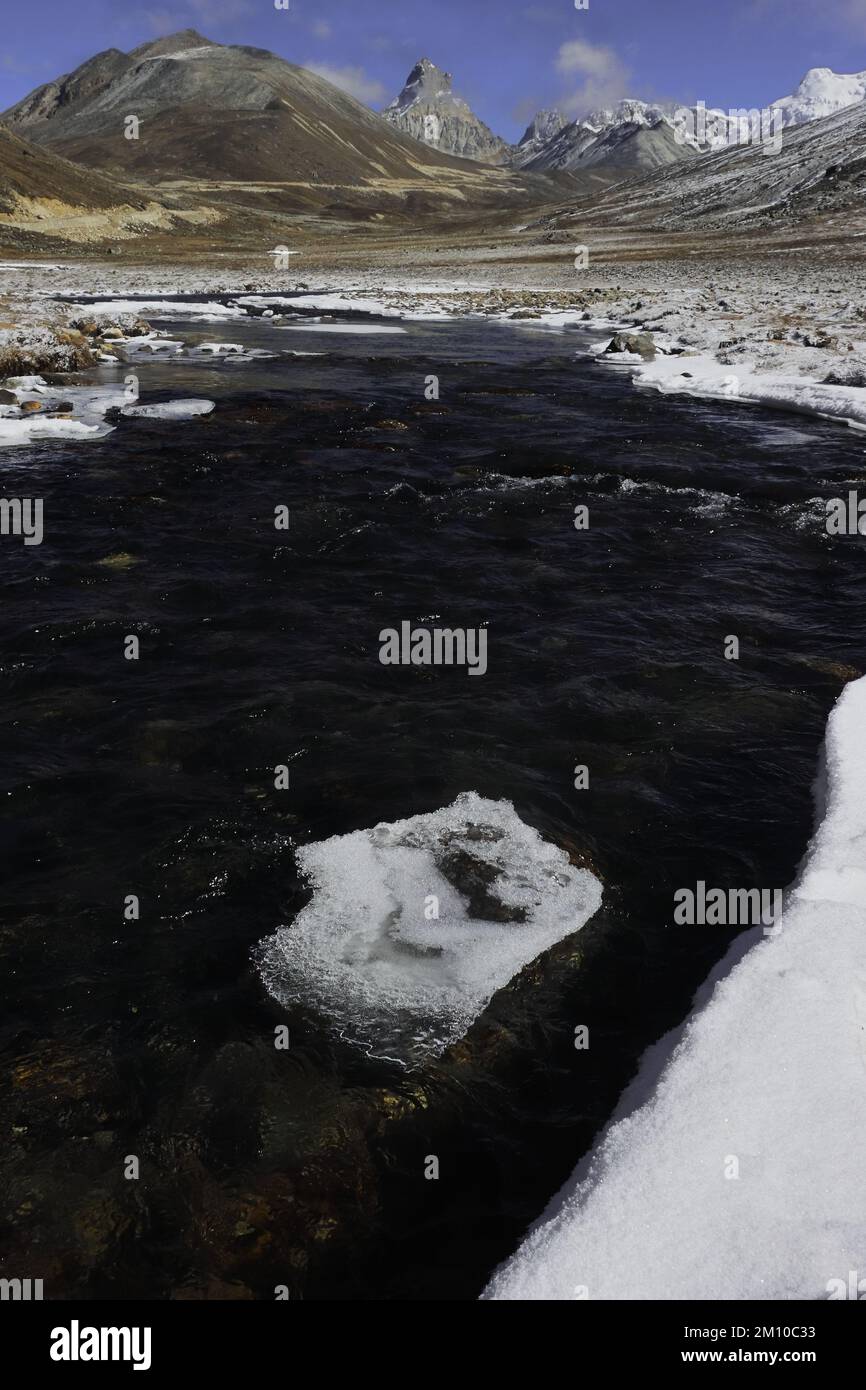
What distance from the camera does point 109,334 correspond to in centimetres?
3167

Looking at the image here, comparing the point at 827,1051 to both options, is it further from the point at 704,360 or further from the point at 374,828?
the point at 704,360

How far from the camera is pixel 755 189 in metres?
114

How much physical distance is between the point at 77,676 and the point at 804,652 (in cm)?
768

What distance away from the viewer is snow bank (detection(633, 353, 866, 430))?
20.0 meters

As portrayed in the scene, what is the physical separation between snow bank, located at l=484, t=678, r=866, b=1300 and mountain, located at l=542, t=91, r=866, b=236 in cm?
10053

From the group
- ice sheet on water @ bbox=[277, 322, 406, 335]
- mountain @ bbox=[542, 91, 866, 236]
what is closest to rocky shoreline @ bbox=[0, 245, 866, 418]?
ice sheet on water @ bbox=[277, 322, 406, 335]

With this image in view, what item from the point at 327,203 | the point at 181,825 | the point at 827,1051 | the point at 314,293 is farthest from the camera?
the point at 327,203

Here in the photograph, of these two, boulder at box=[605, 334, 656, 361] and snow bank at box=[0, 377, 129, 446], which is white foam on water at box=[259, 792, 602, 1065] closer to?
snow bank at box=[0, 377, 129, 446]

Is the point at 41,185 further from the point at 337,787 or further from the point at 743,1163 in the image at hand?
the point at 743,1163

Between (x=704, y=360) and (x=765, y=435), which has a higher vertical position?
(x=704, y=360)

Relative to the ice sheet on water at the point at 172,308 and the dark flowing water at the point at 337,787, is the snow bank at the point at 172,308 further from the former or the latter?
the dark flowing water at the point at 337,787

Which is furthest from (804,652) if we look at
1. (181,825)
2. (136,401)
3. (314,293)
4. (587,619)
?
(314,293)

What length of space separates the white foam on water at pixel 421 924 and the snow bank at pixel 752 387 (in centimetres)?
1732

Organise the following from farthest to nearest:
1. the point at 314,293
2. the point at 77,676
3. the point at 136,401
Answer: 1. the point at 314,293
2. the point at 136,401
3. the point at 77,676
